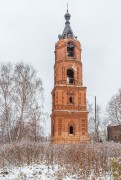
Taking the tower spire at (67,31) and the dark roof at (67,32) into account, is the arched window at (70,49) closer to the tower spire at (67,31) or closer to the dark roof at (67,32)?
the tower spire at (67,31)

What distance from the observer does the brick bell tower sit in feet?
91.8

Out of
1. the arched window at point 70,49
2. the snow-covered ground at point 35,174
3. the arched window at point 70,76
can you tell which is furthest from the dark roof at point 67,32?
the snow-covered ground at point 35,174

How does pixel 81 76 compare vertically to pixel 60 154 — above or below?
above

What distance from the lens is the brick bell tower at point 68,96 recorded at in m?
28.0

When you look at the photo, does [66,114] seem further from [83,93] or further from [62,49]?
[62,49]

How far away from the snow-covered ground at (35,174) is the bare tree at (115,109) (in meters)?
24.3

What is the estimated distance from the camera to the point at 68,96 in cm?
2906

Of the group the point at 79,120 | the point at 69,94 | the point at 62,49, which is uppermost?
the point at 62,49

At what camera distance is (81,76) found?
29.8 m

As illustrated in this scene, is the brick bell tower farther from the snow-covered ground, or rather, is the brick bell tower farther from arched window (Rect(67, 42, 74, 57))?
the snow-covered ground

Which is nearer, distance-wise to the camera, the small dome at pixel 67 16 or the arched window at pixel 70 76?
the arched window at pixel 70 76

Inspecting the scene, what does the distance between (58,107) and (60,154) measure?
1465 cm

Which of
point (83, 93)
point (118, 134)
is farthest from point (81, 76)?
point (118, 134)

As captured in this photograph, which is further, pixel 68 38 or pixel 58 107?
pixel 68 38
